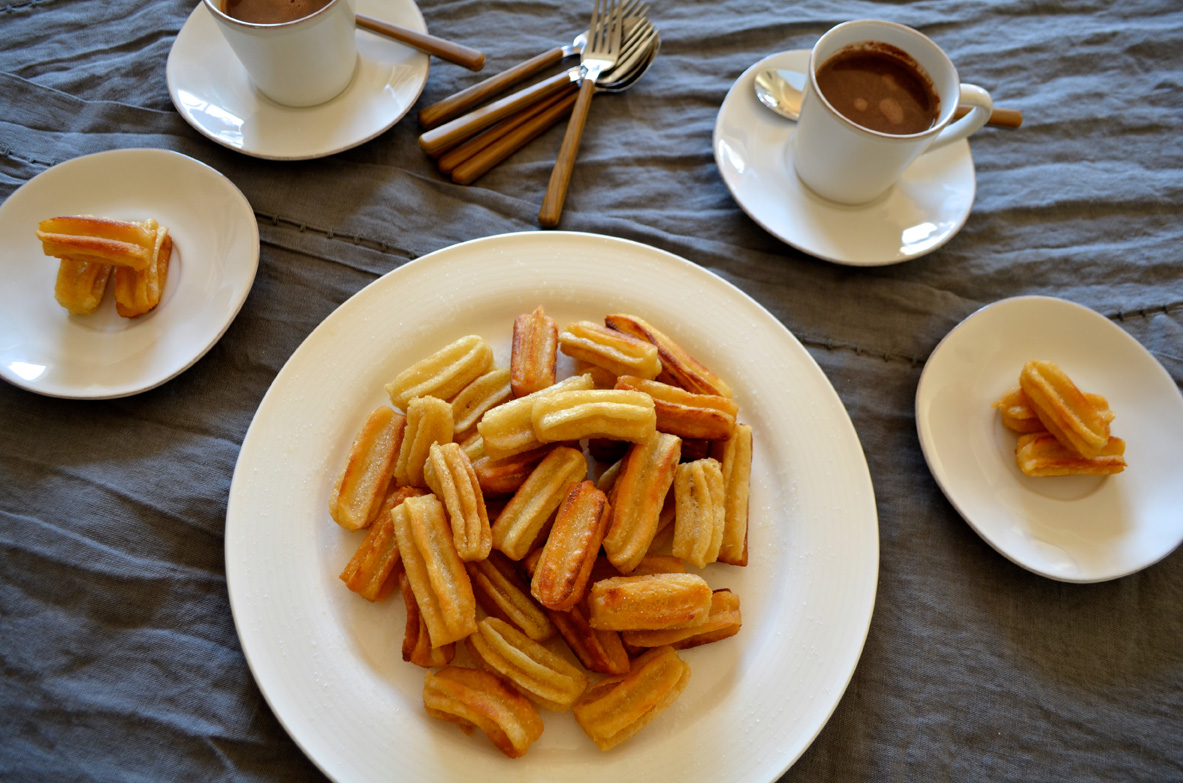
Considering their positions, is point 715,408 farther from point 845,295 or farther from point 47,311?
point 47,311

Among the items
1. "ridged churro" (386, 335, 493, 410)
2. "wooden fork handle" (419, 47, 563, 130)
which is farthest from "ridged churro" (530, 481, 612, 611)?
"wooden fork handle" (419, 47, 563, 130)

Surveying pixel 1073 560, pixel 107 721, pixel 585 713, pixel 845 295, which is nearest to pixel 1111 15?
pixel 845 295

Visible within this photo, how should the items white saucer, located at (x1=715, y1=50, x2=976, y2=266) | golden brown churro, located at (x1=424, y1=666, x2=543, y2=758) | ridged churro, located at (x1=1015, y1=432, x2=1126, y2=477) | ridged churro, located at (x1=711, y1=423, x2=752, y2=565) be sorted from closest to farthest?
golden brown churro, located at (x1=424, y1=666, x2=543, y2=758)
ridged churro, located at (x1=711, y1=423, x2=752, y2=565)
ridged churro, located at (x1=1015, y1=432, x2=1126, y2=477)
white saucer, located at (x1=715, y1=50, x2=976, y2=266)

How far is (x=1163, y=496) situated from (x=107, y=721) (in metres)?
1.42

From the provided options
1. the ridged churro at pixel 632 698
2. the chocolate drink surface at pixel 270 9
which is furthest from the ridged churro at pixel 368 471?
the chocolate drink surface at pixel 270 9

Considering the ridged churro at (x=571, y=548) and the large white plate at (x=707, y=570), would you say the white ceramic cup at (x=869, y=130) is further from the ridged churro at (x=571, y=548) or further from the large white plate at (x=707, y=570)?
the ridged churro at (x=571, y=548)

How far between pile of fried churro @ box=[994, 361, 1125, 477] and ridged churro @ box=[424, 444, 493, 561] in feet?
2.47

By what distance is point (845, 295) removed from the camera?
3.97ft

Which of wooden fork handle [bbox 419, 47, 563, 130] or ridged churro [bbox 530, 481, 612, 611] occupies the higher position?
wooden fork handle [bbox 419, 47, 563, 130]

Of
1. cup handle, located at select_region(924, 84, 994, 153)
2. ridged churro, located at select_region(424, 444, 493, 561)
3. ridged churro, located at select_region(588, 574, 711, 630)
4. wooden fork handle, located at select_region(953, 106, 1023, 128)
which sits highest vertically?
cup handle, located at select_region(924, 84, 994, 153)

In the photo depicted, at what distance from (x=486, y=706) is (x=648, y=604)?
0.21 metres

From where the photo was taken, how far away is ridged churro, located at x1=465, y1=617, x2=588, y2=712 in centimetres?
85

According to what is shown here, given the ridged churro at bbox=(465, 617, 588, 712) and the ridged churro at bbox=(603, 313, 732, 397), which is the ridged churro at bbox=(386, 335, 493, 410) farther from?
the ridged churro at bbox=(465, 617, 588, 712)

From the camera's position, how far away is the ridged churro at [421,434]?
0.93 metres
